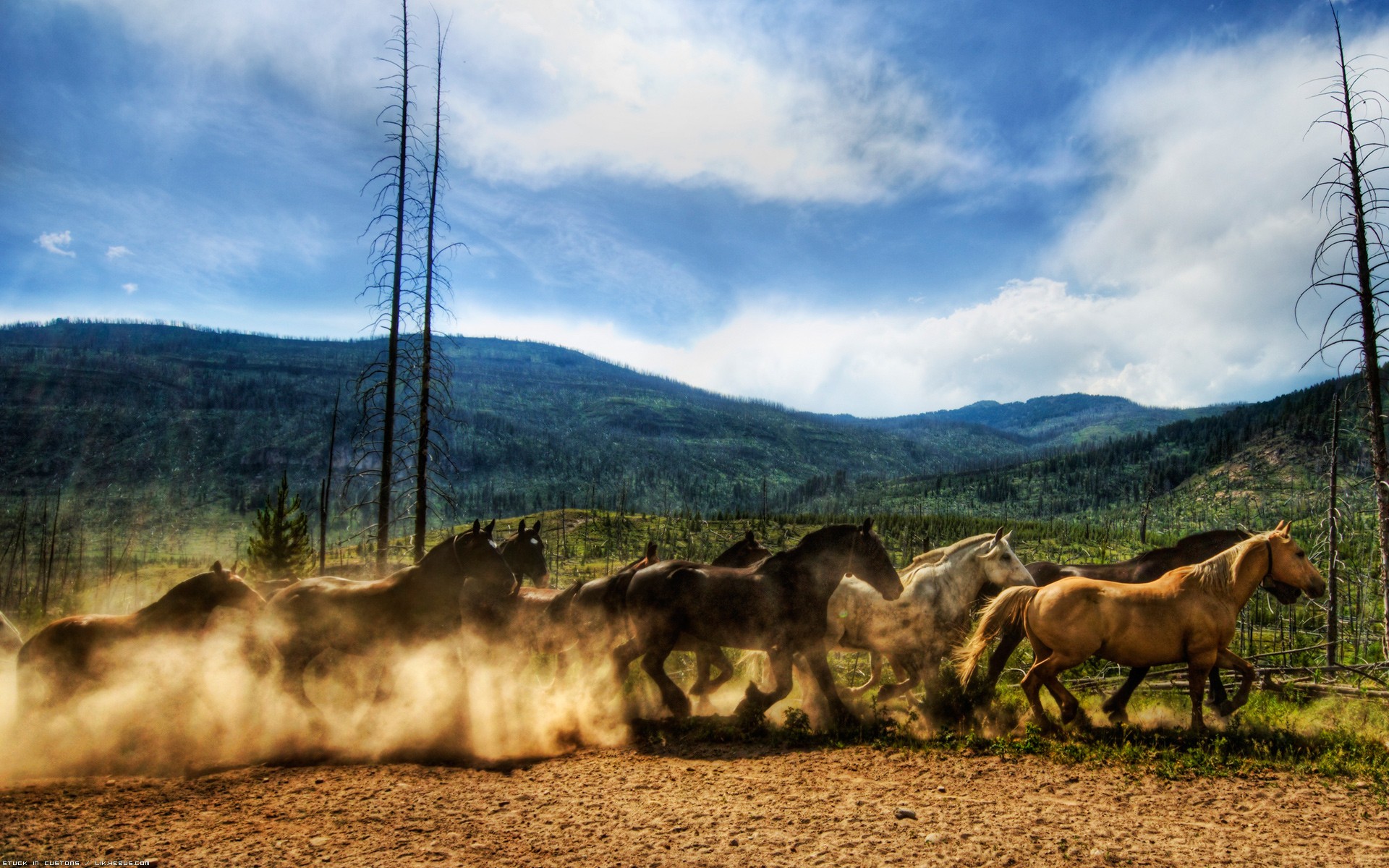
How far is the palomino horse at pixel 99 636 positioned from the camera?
758 centimetres

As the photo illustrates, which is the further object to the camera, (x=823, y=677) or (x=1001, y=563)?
(x=1001, y=563)

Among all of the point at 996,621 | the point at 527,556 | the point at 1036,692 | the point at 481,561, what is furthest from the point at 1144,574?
the point at 527,556

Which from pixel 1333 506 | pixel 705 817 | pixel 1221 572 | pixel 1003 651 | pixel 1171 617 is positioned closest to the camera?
pixel 705 817

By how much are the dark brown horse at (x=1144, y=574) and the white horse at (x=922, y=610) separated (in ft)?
2.10

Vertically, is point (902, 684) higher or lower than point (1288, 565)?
lower

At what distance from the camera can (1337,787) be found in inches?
242

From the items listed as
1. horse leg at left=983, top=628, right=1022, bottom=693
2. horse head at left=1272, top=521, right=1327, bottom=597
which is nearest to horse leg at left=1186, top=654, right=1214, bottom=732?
horse head at left=1272, top=521, right=1327, bottom=597

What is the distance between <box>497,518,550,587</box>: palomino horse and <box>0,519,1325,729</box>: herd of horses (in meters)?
1.51

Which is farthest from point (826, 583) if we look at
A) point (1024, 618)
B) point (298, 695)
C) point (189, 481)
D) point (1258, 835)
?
point (189, 481)

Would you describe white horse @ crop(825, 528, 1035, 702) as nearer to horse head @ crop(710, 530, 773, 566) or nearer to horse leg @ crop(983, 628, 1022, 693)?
horse leg @ crop(983, 628, 1022, 693)

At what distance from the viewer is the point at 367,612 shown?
851cm

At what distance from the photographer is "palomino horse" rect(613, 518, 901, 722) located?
8.63 m

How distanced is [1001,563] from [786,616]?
3.46m

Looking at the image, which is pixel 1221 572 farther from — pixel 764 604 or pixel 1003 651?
pixel 764 604
